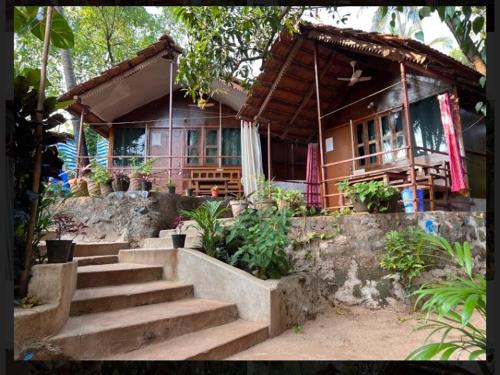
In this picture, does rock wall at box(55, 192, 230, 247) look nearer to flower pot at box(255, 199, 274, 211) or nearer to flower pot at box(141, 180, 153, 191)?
flower pot at box(141, 180, 153, 191)

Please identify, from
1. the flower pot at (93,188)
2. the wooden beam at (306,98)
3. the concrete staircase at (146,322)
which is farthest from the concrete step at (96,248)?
the wooden beam at (306,98)

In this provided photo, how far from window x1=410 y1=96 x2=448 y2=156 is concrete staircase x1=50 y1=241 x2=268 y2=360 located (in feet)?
18.8

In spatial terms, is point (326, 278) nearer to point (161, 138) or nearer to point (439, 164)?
point (439, 164)

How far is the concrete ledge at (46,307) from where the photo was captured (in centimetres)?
210

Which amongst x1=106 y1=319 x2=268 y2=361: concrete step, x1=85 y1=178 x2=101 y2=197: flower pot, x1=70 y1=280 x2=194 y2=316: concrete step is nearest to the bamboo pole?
x1=70 y1=280 x2=194 y2=316: concrete step

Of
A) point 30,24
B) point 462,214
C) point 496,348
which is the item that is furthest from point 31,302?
point 462,214

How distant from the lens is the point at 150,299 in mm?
3404

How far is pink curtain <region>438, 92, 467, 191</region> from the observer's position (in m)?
5.91

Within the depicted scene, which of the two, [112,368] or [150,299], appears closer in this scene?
[112,368]

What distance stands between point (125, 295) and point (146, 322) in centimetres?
59

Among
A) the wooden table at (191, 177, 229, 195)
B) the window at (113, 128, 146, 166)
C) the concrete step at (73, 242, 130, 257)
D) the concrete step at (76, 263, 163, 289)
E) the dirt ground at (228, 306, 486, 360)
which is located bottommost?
the dirt ground at (228, 306, 486, 360)

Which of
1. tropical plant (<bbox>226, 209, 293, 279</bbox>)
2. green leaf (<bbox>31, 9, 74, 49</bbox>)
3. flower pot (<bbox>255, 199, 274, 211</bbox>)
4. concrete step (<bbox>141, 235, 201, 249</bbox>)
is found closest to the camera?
green leaf (<bbox>31, 9, 74, 49</bbox>)

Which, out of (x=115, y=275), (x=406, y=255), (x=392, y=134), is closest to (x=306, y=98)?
Result: (x=392, y=134)

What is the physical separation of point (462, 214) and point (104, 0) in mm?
4853
